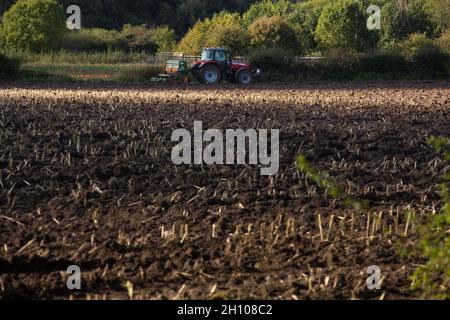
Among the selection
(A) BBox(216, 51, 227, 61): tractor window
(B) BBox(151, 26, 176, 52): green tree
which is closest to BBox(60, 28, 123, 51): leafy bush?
(B) BBox(151, 26, 176, 52): green tree

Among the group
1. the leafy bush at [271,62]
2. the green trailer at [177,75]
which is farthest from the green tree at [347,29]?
the green trailer at [177,75]

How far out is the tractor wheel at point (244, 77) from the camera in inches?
1224

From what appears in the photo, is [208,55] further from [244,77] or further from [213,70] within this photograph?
[244,77]

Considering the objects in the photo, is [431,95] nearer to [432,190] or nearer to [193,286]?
[432,190]

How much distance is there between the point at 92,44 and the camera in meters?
48.2

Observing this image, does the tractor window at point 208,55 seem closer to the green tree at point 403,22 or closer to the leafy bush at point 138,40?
the leafy bush at point 138,40

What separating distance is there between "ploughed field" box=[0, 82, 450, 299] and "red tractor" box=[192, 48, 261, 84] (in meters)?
13.7

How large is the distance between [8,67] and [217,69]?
25.9 feet

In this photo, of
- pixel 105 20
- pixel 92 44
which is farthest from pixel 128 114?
pixel 105 20

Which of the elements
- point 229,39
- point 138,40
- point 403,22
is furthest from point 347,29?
point 138,40

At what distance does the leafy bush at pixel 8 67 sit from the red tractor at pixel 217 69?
6992mm

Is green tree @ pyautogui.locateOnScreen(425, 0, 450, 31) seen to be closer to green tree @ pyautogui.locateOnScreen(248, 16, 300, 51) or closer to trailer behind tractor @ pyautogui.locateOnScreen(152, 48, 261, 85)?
green tree @ pyautogui.locateOnScreen(248, 16, 300, 51)

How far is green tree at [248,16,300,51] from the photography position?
41.7 m

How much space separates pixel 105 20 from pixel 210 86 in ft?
123
